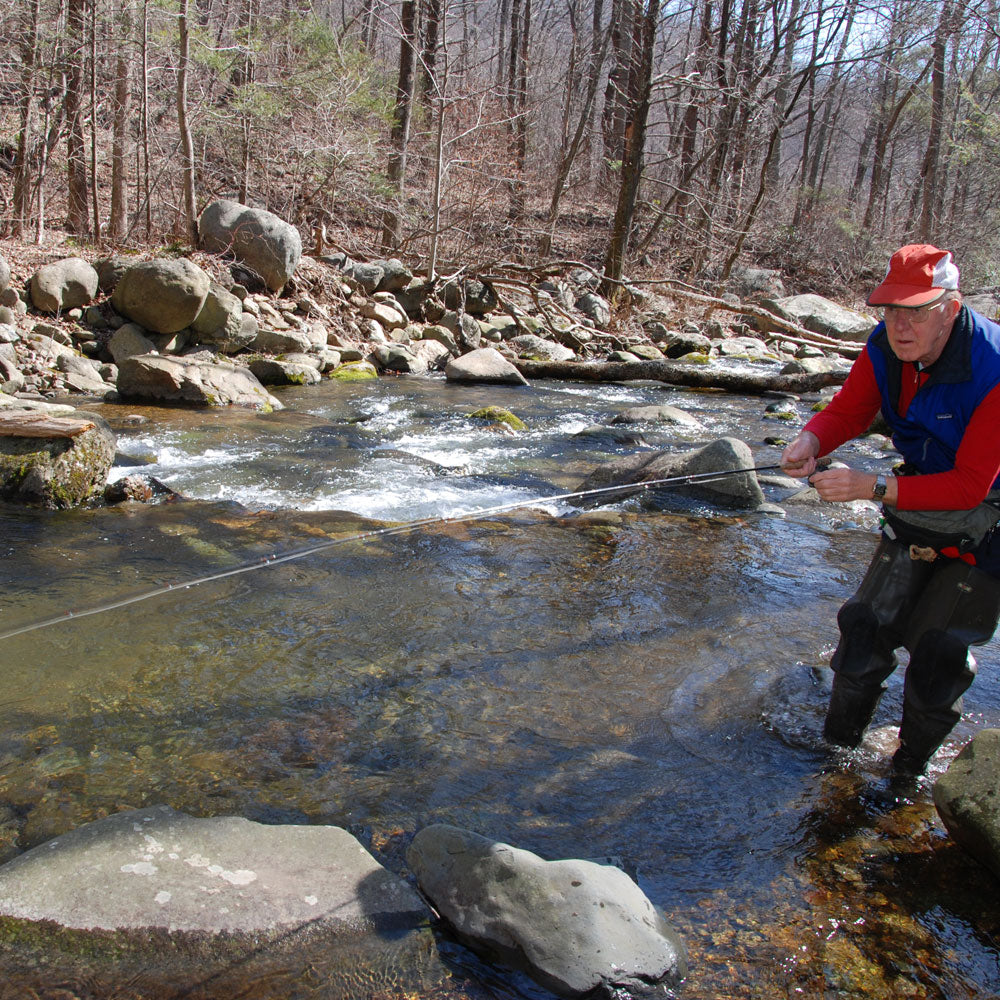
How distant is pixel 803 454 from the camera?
329 centimetres

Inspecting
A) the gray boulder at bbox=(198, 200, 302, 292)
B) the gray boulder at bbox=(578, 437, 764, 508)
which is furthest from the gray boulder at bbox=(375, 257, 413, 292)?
the gray boulder at bbox=(578, 437, 764, 508)

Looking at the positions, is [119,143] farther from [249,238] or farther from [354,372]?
[354,372]

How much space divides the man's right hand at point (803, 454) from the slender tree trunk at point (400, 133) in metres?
17.0

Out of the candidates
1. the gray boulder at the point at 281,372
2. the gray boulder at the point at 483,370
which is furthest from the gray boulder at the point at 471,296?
the gray boulder at the point at 281,372

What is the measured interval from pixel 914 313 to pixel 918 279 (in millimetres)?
109

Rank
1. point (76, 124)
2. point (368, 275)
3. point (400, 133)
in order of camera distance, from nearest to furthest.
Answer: point (76, 124) → point (368, 275) → point (400, 133)

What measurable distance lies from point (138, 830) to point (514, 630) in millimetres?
2410

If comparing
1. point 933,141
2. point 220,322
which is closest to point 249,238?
point 220,322

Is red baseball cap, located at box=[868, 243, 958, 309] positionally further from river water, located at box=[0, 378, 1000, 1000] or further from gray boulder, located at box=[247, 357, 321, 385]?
gray boulder, located at box=[247, 357, 321, 385]

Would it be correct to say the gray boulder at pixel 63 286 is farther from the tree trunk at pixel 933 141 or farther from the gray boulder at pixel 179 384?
the tree trunk at pixel 933 141

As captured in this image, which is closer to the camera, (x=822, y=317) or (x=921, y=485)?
(x=921, y=485)

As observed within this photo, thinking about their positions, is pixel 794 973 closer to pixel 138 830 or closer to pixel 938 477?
pixel 938 477

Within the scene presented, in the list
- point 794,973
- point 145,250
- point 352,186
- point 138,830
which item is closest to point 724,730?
point 794,973

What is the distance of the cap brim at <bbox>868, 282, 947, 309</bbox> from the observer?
8.86 feet
